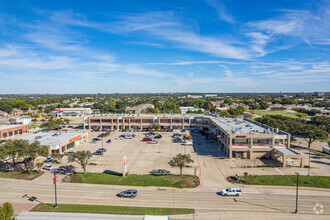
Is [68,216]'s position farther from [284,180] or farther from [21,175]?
[284,180]

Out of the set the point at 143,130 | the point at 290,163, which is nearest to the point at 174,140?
the point at 143,130

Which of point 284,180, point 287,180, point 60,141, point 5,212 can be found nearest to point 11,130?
point 60,141

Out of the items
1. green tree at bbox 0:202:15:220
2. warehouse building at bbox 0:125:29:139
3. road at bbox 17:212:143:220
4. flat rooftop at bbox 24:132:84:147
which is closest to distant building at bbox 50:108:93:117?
warehouse building at bbox 0:125:29:139

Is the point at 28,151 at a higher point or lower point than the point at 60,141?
higher

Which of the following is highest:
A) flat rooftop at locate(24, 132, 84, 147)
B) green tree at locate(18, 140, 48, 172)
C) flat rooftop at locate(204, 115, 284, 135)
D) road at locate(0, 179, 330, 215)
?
flat rooftop at locate(204, 115, 284, 135)

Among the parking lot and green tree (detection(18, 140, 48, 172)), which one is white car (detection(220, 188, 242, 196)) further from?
green tree (detection(18, 140, 48, 172))

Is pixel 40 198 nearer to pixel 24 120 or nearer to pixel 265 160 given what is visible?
pixel 265 160
